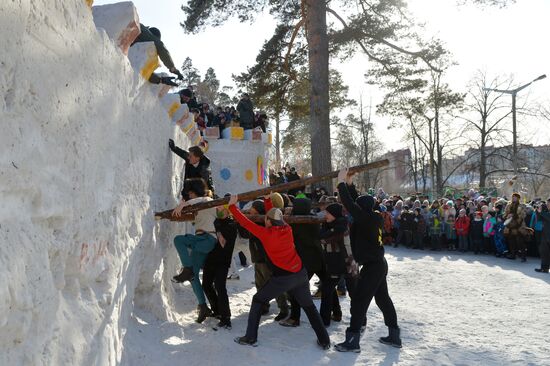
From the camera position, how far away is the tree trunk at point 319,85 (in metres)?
12.5

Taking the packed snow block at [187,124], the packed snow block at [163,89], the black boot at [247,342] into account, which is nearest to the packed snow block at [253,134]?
the packed snow block at [187,124]

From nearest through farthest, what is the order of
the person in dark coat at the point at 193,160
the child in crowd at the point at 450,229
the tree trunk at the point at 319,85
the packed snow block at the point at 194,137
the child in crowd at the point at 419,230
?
the person in dark coat at the point at 193,160, the packed snow block at the point at 194,137, the tree trunk at the point at 319,85, the child in crowd at the point at 450,229, the child in crowd at the point at 419,230

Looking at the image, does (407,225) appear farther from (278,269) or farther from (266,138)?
(278,269)

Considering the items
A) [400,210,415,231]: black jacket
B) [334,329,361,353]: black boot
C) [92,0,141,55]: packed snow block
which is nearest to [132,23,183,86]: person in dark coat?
[92,0,141,55]: packed snow block

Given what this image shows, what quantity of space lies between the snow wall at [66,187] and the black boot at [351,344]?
2230 millimetres

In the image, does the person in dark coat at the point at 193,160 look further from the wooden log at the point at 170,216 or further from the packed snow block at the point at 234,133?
the packed snow block at the point at 234,133

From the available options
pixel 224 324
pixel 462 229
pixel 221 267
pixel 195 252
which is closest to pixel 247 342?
pixel 224 324

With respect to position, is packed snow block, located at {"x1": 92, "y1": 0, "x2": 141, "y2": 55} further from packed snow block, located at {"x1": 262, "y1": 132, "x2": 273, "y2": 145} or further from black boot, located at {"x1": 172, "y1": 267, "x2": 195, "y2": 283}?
packed snow block, located at {"x1": 262, "y1": 132, "x2": 273, "y2": 145}

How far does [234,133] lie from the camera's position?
529 inches

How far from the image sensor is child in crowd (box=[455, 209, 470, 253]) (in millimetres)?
13219

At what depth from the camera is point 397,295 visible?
26.6 feet

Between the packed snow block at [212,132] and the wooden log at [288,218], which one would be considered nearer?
the wooden log at [288,218]

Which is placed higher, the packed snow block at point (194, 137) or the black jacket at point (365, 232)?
the packed snow block at point (194, 137)

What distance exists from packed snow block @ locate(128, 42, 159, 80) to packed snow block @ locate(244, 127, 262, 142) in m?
8.40
